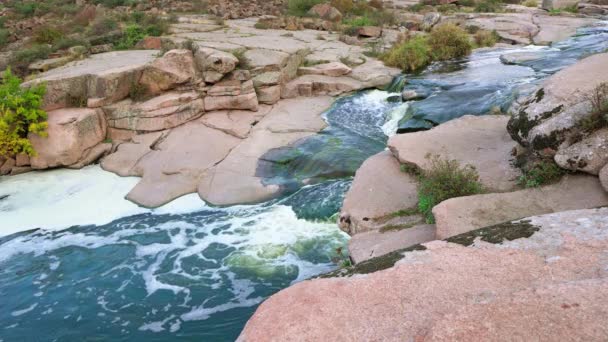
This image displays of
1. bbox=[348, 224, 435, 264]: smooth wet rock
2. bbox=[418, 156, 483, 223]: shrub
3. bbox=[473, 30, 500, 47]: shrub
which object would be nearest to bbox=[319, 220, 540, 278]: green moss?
bbox=[348, 224, 435, 264]: smooth wet rock

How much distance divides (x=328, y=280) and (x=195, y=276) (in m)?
3.58

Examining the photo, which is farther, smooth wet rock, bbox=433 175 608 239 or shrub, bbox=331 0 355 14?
shrub, bbox=331 0 355 14

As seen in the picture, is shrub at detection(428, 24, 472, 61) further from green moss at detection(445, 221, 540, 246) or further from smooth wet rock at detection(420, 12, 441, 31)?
green moss at detection(445, 221, 540, 246)

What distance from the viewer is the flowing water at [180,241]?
19.2 feet

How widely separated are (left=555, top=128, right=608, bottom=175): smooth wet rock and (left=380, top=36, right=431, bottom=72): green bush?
31.1ft

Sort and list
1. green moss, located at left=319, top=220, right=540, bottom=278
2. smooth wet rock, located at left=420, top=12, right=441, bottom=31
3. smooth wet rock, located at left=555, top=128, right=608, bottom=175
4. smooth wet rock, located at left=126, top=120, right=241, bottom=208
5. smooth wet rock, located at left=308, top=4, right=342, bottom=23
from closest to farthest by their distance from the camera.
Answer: green moss, located at left=319, top=220, right=540, bottom=278, smooth wet rock, located at left=555, top=128, right=608, bottom=175, smooth wet rock, located at left=126, top=120, right=241, bottom=208, smooth wet rock, located at left=420, top=12, right=441, bottom=31, smooth wet rock, located at left=308, top=4, right=342, bottom=23

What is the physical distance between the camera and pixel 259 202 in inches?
333

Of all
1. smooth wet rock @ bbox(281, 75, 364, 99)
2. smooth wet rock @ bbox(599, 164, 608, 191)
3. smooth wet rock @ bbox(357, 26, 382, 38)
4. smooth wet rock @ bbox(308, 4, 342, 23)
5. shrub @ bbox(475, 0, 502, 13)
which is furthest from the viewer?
shrub @ bbox(475, 0, 502, 13)

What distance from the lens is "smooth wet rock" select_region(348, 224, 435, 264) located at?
4.98 m

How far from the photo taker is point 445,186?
5531 millimetres

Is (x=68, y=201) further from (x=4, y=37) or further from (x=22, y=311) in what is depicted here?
(x=4, y=37)

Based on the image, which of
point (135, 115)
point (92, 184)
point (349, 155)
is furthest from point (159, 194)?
point (349, 155)

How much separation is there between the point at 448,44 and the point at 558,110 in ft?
33.2

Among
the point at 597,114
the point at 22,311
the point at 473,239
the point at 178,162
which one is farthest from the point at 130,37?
the point at 473,239
